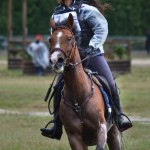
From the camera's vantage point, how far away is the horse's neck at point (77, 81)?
36.1 ft

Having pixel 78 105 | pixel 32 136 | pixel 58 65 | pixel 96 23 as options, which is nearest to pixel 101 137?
pixel 78 105

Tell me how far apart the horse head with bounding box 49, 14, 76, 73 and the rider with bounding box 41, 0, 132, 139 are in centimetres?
23

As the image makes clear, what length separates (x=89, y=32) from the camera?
38.8 feet

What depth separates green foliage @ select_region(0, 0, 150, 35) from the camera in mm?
81875

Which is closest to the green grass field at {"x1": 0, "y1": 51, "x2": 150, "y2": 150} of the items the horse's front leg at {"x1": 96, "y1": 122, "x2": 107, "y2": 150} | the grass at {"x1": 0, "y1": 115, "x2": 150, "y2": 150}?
the grass at {"x1": 0, "y1": 115, "x2": 150, "y2": 150}

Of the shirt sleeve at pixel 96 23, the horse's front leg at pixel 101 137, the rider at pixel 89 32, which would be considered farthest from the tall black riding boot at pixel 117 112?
the horse's front leg at pixel 101 137

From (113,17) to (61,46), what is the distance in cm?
7143

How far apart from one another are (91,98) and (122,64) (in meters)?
30.0

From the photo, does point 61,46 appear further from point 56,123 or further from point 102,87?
point 56,123

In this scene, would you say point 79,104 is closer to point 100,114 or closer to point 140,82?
point 100,114

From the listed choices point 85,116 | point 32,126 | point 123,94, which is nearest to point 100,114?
point 85,116

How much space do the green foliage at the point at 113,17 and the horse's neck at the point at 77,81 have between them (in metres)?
69.4

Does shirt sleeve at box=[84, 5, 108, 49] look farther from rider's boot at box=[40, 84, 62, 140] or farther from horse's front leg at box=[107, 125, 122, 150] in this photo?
horse's front leg at box=[107, 125, 122, 150]

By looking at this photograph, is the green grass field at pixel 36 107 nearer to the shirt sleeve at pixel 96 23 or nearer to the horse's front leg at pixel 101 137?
the shirt sleeve at pixel 96 23
